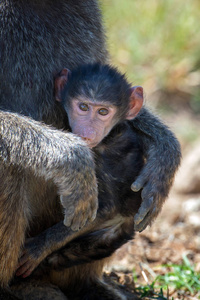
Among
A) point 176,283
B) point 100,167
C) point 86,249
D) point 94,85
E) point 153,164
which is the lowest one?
point 176,283

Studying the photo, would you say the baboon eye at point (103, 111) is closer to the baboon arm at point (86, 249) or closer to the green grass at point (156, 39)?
the baboon arm at point (86, 249)

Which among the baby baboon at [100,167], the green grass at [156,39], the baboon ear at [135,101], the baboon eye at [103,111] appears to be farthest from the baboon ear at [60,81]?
the green grass at [156,39]

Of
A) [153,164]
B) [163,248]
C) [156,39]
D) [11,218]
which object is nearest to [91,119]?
[153,164]

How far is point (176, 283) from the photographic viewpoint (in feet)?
12.9

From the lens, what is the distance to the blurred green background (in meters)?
7.38

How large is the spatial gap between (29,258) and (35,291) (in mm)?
269

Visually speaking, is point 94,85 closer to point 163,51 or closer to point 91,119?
point 91,119

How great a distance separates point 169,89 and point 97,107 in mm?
4391

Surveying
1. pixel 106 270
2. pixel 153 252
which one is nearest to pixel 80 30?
pixel 106 270

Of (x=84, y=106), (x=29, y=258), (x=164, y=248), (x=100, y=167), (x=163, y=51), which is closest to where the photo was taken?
(x=29, y=258)

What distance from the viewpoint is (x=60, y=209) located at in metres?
3.37

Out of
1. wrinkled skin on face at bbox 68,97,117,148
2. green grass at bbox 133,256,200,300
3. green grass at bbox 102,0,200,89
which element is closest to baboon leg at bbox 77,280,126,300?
green grass at bbox 133,256,200,300

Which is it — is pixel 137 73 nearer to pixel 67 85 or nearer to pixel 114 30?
pixel 114 30

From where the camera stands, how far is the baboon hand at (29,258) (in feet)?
10.1
